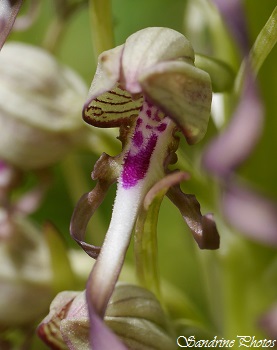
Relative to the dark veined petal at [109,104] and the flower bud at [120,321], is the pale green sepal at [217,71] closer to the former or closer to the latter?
the dark veined petal at [109,104]

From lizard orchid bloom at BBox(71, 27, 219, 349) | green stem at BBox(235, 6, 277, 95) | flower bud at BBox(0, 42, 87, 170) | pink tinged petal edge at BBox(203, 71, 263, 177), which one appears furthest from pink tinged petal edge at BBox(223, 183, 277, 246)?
flower bud at BBox(0, 42, 87, 170)

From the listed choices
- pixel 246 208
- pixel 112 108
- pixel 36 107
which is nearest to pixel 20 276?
pixel 36 107

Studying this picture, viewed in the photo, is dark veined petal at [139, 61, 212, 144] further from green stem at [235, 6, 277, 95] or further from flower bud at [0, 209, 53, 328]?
flower bud at [0, 209, 53, 328]

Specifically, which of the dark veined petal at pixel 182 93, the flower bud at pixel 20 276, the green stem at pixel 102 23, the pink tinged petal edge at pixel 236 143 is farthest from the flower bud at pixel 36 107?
the pink tinged petal edge at pixel 236 143

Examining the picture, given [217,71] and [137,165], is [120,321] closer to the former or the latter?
[137,165]

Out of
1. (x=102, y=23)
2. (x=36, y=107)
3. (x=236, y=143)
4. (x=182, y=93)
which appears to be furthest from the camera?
(x=36, y=107)

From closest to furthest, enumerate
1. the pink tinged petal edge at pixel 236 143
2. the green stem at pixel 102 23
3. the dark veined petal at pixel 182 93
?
the pink tinged petal edge at pixel 236 143, the dark veined petal at pixel 182 93, the green stem at pixel 102 23

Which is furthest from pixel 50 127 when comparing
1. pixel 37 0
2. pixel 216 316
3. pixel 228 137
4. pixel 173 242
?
pixel 173 242
